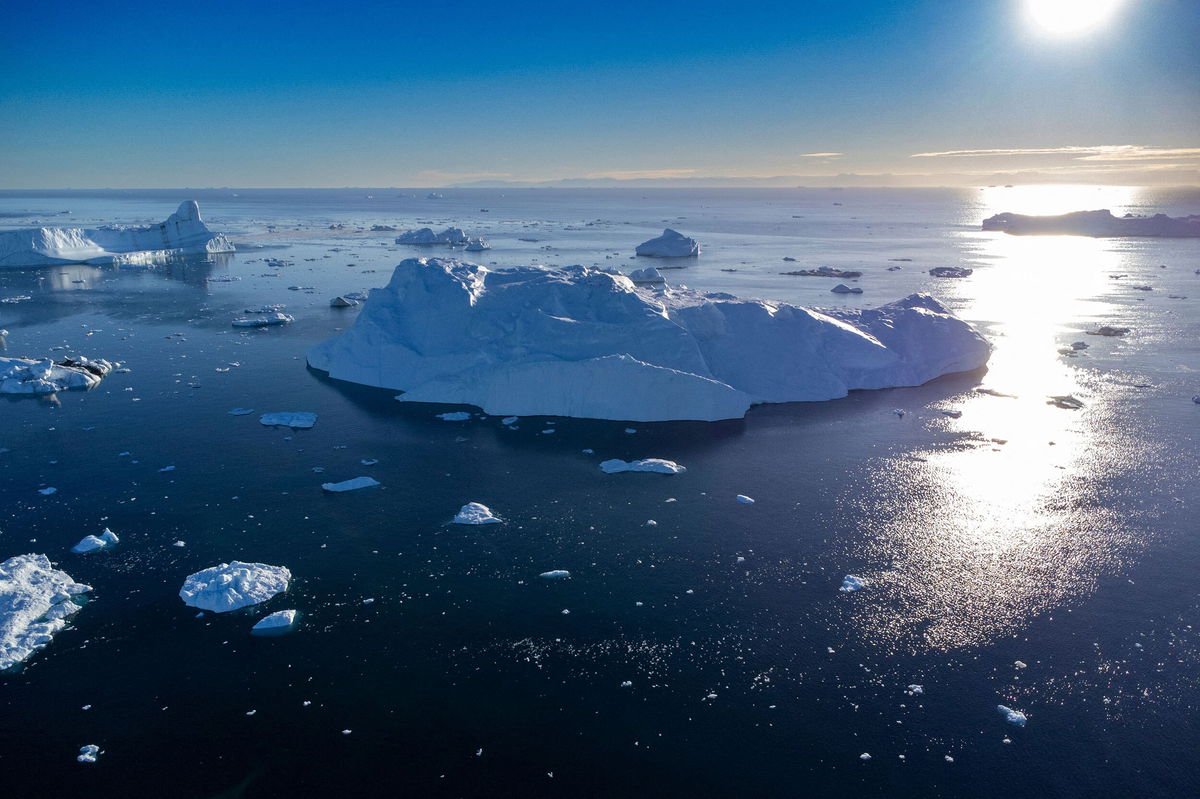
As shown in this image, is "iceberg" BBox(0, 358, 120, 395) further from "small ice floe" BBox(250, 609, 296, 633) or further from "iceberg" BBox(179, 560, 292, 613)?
"small ice floe" BBox(250, 609, 296, 633)

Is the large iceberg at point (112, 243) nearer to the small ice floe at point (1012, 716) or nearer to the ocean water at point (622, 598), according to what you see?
the ocean water at point (622, 598)

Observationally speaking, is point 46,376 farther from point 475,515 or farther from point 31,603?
point 475,515

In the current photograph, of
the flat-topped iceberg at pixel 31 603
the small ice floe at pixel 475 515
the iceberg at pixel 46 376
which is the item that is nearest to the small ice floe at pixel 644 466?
the small ice floe at pixel 475 515

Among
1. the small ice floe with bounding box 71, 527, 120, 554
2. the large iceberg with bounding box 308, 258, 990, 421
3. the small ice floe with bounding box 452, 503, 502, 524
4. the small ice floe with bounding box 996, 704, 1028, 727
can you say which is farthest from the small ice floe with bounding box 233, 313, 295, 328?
the small ice floe with bounding box 996, 704, 1028, 727

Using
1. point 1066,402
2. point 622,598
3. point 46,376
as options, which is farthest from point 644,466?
point 46,376

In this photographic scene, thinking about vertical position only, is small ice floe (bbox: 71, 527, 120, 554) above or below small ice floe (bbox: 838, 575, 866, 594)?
above
